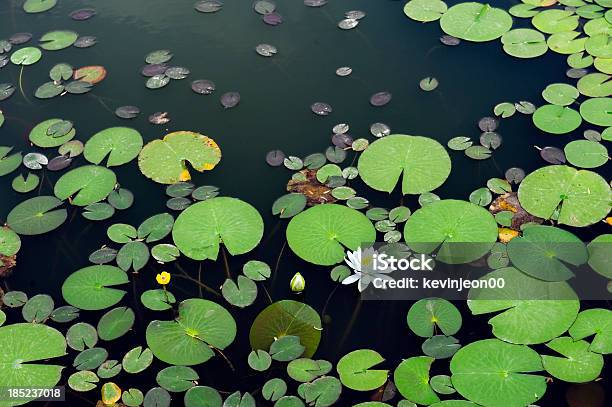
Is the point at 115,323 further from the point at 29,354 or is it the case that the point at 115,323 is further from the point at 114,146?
the point at 114,146

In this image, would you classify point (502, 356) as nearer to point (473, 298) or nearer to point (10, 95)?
point (473, 298)

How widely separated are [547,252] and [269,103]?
220 cm

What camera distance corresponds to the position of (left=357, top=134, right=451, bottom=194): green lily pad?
398 centimetres

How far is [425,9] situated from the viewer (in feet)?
17.3

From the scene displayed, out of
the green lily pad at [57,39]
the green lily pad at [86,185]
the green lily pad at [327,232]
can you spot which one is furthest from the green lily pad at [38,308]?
the green lily pad at [57,39]

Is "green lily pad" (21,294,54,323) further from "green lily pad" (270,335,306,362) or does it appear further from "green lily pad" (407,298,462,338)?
"green lily pad" (407,298,462,338)

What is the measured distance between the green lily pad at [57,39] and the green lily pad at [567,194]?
3756 millimetres

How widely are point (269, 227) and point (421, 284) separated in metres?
0.98

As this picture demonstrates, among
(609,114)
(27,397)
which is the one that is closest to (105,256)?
(27,397)

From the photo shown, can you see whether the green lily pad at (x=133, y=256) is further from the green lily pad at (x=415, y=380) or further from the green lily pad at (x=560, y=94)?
the green lily pad at (x=560, y=94)

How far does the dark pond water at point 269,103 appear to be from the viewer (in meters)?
3.51

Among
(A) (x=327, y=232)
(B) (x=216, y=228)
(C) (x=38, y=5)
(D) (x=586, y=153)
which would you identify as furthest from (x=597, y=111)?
(C) (x=38, y=5)

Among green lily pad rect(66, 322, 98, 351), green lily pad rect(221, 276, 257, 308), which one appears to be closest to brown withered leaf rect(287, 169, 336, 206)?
green lily pad rect(221, 276, 257, 308)

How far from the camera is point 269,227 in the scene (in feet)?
12.7
